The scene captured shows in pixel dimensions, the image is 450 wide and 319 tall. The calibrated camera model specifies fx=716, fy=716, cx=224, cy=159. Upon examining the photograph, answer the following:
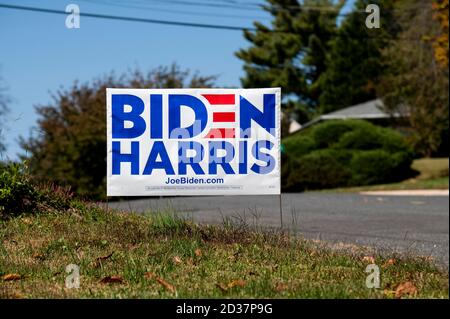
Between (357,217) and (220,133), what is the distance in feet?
30.0

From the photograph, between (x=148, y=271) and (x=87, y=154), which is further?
(x=87, y=154)

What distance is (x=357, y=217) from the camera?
15789 millimetres

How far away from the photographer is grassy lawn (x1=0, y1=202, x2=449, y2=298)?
5598mm

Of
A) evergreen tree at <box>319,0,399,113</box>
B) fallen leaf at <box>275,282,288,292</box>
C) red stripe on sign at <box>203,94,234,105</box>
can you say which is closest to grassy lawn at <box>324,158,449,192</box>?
evergreen tree at <box>319,0,399,113</box>

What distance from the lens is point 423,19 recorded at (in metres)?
34.0

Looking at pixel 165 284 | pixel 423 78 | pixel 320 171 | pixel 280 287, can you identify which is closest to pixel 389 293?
pixel 280 287

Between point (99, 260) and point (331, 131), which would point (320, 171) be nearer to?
point (331, 131)

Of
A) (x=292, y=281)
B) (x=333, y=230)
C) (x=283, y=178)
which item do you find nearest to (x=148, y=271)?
(x=292, y=281)

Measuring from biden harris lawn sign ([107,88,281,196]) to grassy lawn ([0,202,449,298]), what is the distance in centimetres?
59

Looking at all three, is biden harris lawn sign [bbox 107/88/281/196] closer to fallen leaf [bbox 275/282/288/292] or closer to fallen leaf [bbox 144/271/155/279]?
fallen leaf [bbox 144/271/155/279]

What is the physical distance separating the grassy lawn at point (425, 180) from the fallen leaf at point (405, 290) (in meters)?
22.5

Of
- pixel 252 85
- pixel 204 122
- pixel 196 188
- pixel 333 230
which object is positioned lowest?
pixel 333 230
